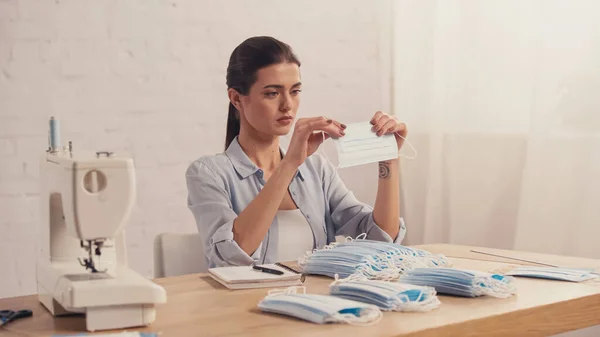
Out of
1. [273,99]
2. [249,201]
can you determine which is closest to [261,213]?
[249,201]

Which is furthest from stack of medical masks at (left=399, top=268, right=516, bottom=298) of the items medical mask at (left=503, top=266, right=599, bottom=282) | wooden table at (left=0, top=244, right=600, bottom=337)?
medical mask at (left=503, top=266, right=599, bottom=282)

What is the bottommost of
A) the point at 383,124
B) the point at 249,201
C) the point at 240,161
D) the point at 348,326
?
the point at 348,326

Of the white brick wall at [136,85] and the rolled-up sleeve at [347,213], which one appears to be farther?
the white brick wall at [136,85]

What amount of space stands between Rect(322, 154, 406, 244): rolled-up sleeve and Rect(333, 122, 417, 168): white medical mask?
345mm

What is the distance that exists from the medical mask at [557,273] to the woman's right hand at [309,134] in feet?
1.81

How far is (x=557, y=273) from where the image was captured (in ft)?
6.15

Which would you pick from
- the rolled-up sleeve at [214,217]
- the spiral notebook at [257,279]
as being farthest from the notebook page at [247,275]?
the rolled-up sleeve at [214,217]

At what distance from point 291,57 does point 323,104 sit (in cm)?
123

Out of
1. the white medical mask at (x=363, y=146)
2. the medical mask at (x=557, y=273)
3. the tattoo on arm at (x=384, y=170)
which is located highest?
the white medical mask at (x=363, y=146)

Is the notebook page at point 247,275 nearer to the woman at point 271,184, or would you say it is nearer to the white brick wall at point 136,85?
the woman at point 271,184

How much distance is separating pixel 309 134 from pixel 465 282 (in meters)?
0.73

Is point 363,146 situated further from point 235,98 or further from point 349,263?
point 235,98

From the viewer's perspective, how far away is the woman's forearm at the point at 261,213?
2248 mm

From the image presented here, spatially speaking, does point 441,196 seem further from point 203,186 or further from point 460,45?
point 203,186
